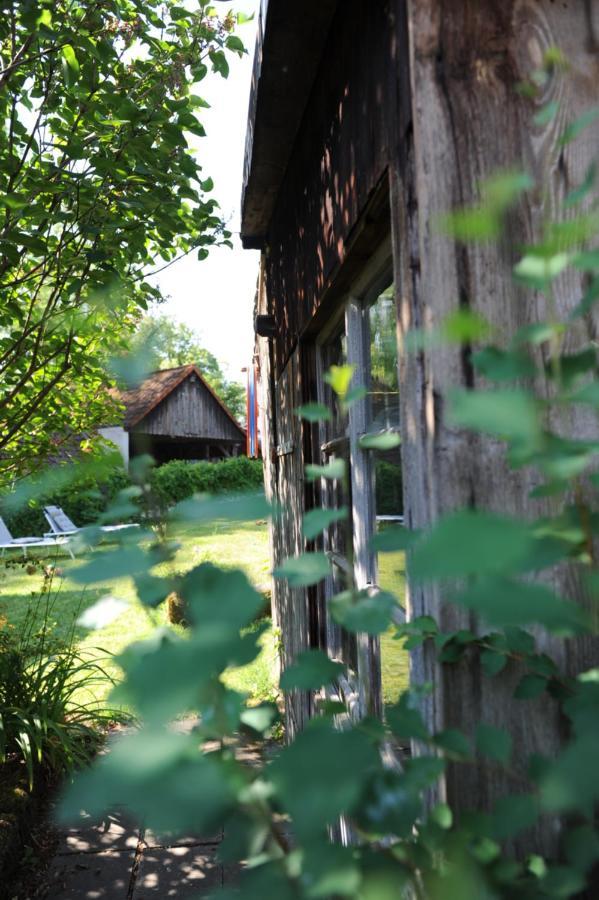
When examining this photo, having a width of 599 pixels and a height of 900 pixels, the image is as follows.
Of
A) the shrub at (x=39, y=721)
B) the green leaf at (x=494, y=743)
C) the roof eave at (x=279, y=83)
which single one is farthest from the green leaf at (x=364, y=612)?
the shrub at (x=39, y=721)

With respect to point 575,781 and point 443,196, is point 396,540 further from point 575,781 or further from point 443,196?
point 443,196

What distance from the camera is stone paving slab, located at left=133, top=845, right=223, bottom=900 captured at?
2840 mm

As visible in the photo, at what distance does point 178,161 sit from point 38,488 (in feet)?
9.77

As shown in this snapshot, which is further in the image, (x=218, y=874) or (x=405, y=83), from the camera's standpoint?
(x=218, y=874)

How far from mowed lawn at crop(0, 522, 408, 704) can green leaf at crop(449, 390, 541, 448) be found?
251 mm

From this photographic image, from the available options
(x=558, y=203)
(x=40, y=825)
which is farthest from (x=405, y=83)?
(x=40, y=825)

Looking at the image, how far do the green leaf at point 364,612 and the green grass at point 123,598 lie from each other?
10 centimetres

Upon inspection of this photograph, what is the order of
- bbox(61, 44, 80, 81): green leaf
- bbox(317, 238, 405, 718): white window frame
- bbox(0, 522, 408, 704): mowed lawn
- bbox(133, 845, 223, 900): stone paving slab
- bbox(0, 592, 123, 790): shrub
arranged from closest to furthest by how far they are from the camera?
bbox(0, 522, 408, 704): mowed lawn
bbox(317, 238, 405, 718): white window frame
bbox(61, 44, 80, 81): green leaf
bbox(133, 845, 223, 900): stone paving slab
bbox(0, 592, 123, 790): shrub

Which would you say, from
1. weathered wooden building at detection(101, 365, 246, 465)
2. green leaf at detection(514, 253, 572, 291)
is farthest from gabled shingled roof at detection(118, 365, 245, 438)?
green leaf at detection(514, 253, 572, 291)

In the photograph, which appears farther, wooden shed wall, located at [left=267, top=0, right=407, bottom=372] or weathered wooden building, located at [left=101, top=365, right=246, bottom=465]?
weathered wooden building, located at [left=101, top=365, right=246, bottom=465]

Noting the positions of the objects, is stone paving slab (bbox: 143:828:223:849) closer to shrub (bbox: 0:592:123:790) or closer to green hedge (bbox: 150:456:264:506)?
shrub (bbox: 0:592:123:790)

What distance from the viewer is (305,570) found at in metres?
0.76

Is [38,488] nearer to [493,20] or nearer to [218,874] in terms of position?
[493,20]

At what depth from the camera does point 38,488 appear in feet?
2.72
